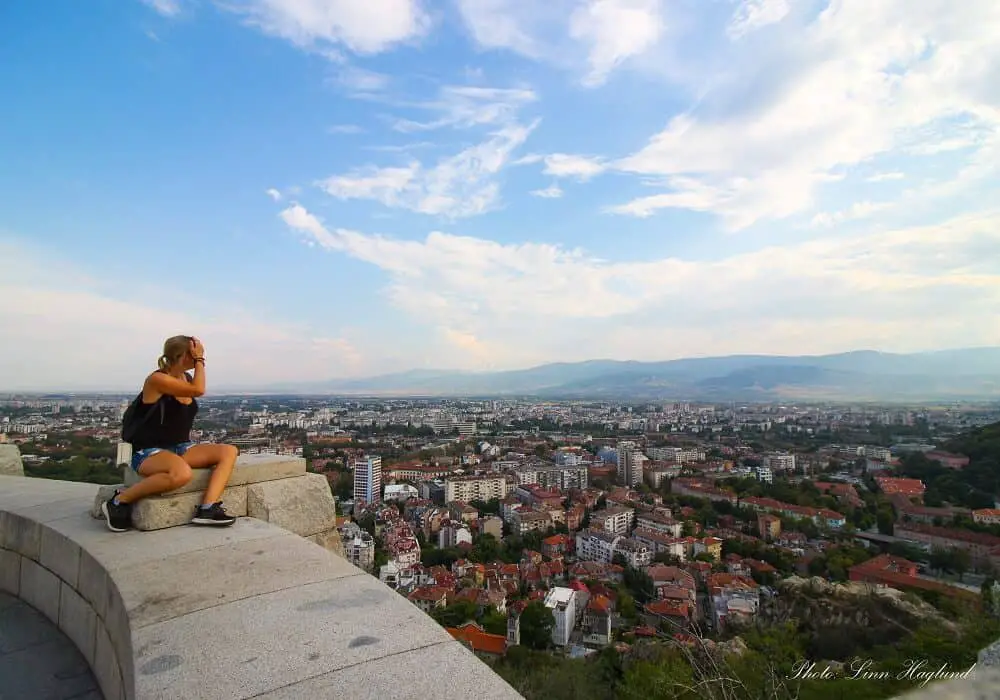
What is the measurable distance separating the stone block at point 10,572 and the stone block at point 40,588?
2.4 inches

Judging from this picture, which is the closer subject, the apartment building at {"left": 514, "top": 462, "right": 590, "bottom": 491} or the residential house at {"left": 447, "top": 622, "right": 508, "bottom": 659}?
the residential house at {"left": 447, "top": 622, "right": 508, "bottom": 659}

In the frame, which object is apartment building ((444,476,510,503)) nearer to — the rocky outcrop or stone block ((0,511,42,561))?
the rocky outcrop

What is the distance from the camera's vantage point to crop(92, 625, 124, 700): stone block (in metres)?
1.41

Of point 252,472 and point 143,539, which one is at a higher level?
point 252,472

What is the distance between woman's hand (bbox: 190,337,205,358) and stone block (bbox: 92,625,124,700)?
A: 118 centimetres

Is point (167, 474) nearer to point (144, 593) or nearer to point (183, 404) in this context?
point (183, 404)

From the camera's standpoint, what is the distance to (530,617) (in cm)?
1134

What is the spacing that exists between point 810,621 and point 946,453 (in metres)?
35.1

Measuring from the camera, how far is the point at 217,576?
168 centimetres

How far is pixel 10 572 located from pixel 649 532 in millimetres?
25006

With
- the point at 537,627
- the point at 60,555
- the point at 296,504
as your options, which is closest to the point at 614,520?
the point at 537,627

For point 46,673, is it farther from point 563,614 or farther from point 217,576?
point 563,614

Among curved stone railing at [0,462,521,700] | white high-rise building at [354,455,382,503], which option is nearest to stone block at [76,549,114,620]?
curved stone railing at [0,462,521,700]

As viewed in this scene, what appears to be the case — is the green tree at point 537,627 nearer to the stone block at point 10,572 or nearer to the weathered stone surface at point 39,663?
the stone block at point 10,572
